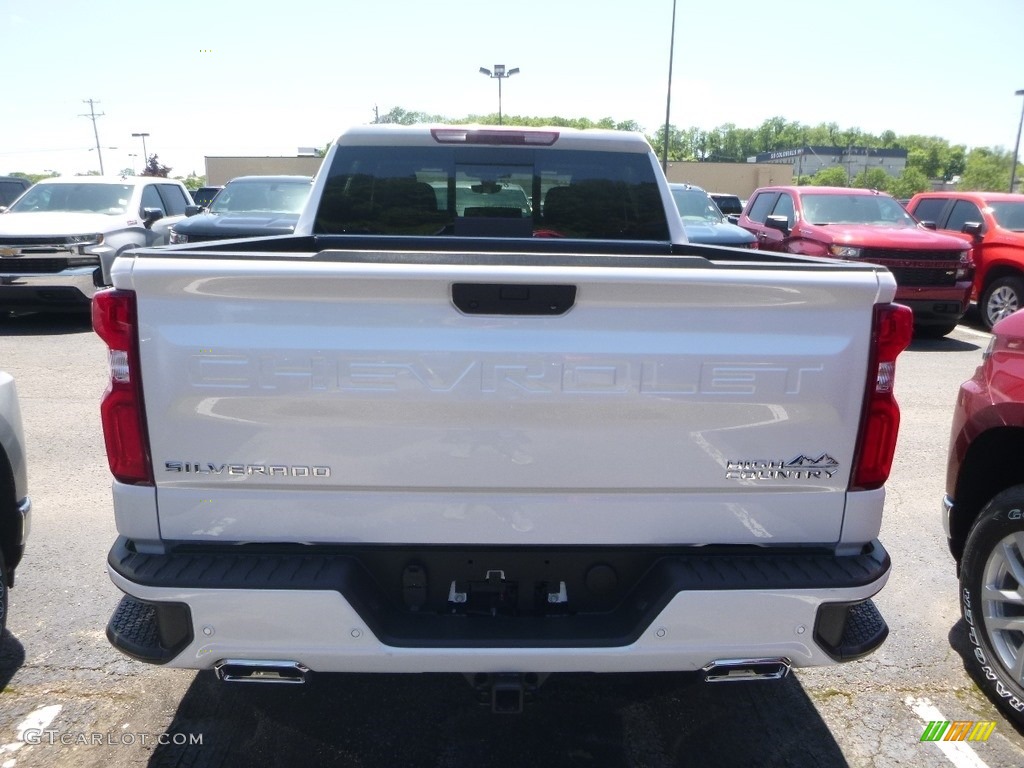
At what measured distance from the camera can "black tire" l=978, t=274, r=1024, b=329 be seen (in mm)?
11336

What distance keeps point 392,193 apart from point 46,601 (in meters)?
2.61

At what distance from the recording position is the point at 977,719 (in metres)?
3.16

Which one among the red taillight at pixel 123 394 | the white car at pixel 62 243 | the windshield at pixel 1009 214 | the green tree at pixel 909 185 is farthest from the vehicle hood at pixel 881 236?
the green tree at pixel 909 185

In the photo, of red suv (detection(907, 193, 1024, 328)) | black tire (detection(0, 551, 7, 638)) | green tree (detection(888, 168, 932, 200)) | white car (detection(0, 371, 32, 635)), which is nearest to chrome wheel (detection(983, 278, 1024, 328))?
red suv (detection(907, 193, 1024, 328))

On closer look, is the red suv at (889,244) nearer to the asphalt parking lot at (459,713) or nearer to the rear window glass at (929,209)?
the rear window glass at (929,209)

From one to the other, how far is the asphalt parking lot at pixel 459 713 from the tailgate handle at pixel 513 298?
162cm

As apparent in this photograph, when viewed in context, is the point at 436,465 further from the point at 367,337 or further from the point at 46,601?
the point at 46,601

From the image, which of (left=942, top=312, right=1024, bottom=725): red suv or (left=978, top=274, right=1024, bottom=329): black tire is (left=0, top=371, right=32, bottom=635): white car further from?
(left=978, top=274, right=1024, bottom=329): black tire

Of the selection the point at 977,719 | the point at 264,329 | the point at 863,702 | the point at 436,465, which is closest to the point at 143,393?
the point at 264,329

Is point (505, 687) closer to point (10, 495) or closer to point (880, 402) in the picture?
point (880, 402)

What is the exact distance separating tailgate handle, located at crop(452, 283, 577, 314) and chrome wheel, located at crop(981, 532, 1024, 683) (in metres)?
2.07

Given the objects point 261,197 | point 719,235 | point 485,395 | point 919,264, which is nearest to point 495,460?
point 485,395

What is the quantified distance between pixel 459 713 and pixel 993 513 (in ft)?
7.17

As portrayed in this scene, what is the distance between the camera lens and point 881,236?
10859 mm
